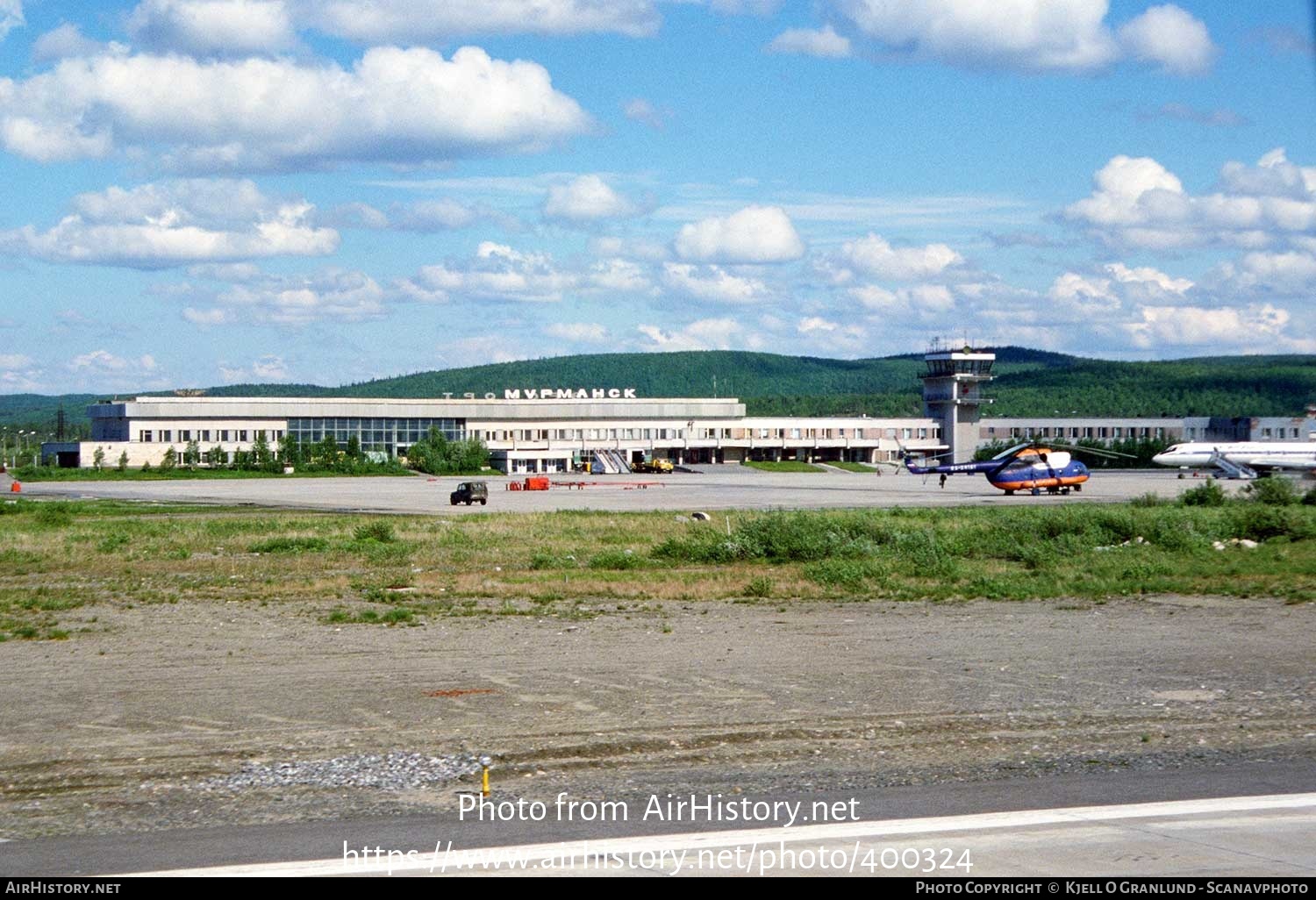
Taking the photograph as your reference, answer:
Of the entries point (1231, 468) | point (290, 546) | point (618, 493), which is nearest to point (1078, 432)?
point (1231, 468)

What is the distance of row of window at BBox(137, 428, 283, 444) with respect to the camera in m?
164

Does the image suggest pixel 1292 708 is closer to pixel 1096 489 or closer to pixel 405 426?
pixel 1096 489

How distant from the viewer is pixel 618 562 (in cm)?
3847

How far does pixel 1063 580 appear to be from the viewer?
3206 cm

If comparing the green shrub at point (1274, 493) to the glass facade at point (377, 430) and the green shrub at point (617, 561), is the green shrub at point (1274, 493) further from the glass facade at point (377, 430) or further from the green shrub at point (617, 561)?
the glass facade at point (377, 430)

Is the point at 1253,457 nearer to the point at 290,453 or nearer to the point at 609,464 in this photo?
the point at 609,464

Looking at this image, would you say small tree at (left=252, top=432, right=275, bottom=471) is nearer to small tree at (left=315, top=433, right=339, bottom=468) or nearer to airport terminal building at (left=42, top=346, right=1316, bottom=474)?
small tree at (left=315, top=433, right=339, bottom=468)

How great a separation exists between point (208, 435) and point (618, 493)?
9542 cm

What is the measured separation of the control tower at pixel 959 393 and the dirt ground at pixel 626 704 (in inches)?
6095

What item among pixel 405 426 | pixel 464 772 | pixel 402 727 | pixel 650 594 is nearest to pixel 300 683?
pixel 402 727

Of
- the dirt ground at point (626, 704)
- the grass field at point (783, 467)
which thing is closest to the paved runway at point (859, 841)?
the dirt ground at point (626, 704)

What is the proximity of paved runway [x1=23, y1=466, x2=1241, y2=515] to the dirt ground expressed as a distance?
4398 centimetres

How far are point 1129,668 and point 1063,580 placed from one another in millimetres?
12416

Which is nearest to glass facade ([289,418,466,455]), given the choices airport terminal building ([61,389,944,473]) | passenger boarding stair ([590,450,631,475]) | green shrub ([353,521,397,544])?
airport terminal building ([61,389,944,473])
